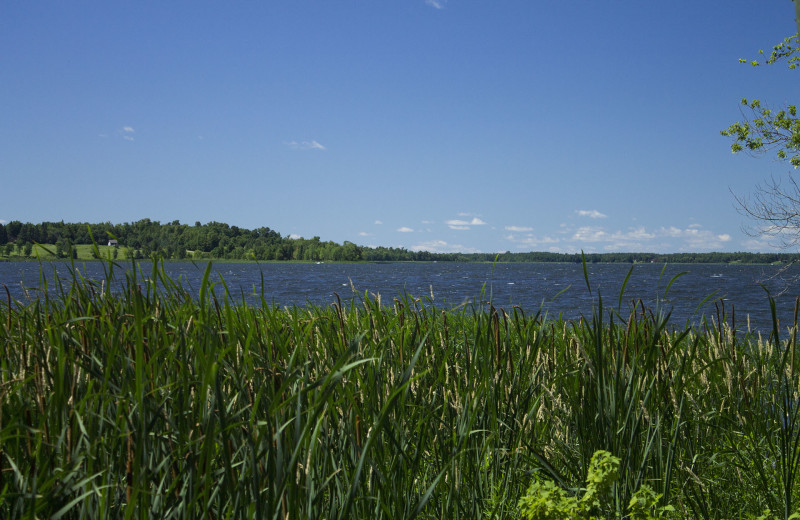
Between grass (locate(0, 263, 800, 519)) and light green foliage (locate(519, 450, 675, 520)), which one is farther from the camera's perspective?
light green foliage (locate(519, 450, 675, 520))

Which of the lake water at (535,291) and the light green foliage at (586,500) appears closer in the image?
the light green foliage at (586,500)

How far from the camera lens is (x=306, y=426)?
1.32 meters

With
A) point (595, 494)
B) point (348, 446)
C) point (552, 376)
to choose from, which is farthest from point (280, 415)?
point (552, 376)

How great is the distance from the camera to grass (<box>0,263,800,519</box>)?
1.45 meters

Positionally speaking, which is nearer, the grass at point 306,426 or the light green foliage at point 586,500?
the grass at point 306,426

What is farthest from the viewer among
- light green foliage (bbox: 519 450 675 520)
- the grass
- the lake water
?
the lake water

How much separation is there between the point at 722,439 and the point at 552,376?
1.14m

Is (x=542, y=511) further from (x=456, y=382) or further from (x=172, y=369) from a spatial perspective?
(x=172, y=369)

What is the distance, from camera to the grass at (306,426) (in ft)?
4.77

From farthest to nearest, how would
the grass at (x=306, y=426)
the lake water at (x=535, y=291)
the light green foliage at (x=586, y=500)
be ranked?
the lake water at (x=535, y=291), the light green foliage at (x=586, y=500), the grass at (x=306, y=426)

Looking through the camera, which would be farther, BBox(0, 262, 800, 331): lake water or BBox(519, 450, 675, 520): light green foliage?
BBox(0, 262, 800, 331): lake water

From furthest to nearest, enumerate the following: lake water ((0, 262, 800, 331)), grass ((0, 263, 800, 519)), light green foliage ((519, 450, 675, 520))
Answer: lake water ((0, 262, 800, 331))
light green foliage ((519, 450, 675, 520))
grass ((0, 263, 800, 519))

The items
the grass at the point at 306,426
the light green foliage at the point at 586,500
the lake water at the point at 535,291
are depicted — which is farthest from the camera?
the lake water at the point at 535,291

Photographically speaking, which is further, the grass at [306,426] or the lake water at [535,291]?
the lake water at [535,291]
